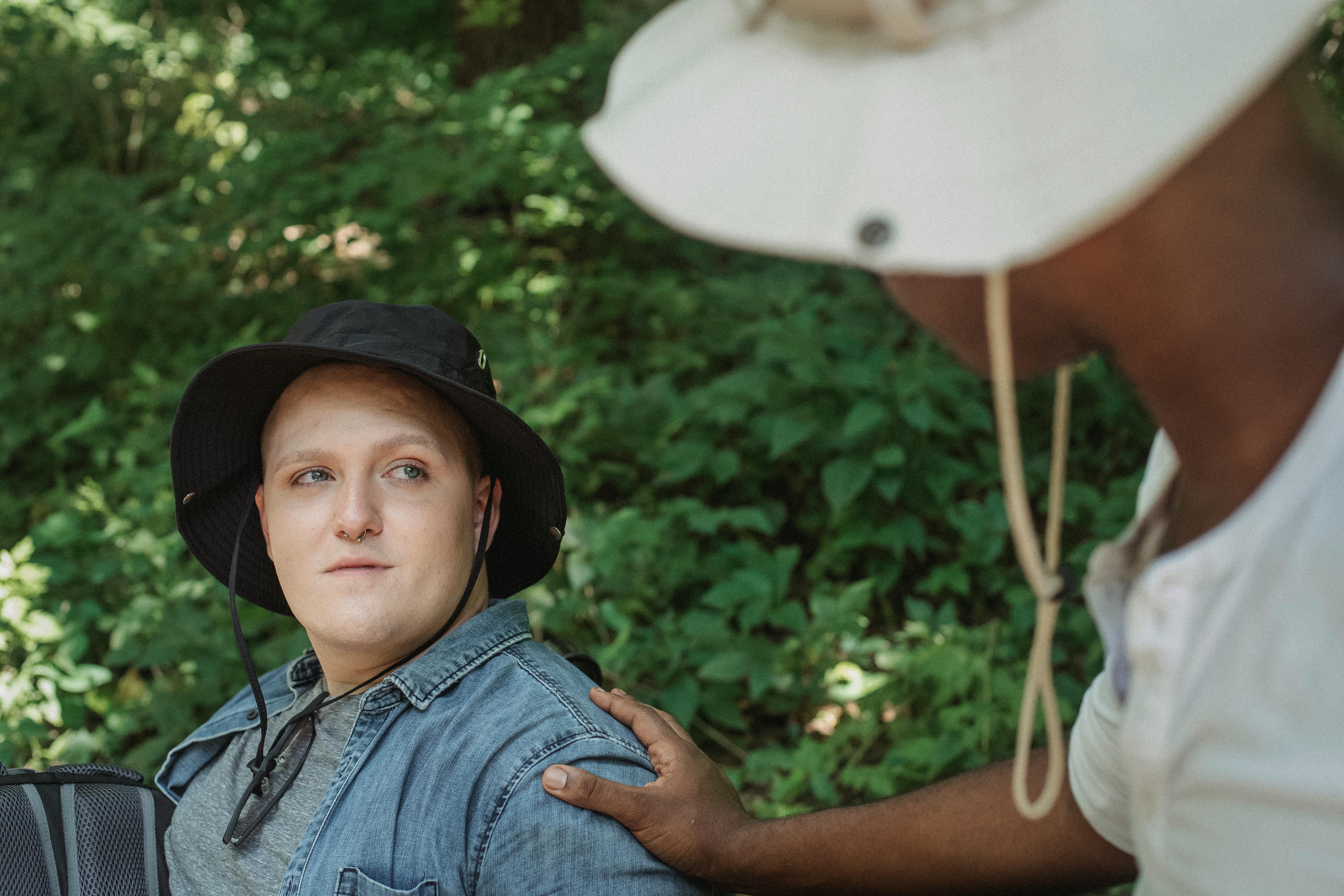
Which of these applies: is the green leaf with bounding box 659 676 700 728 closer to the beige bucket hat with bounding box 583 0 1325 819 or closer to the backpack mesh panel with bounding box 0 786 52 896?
the backpack mesh panel with bounding box 0 786 52 896

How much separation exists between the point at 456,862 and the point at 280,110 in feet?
16.7

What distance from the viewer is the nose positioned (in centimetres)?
184

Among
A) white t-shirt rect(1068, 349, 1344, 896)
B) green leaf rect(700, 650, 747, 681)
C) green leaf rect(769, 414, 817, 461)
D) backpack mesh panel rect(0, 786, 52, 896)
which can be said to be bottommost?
green leaf rect(700, 650, 747, 681)

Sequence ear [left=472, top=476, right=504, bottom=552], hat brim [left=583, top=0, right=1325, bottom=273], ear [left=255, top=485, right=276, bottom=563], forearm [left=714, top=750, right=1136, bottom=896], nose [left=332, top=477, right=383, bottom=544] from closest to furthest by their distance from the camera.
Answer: hat brim [left=583, top=0, right=1325, bottom=273] < forearm [left=714, top=750, right=1136, bottom=896] < nose [left=332, top=477, right=383, bottom=544] < ear [left=472, top=476, right=504, bottom=552] < ear [left=255, top=485, right=276, bottom=563]

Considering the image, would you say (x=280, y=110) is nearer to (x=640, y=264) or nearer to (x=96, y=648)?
(x=640, y=264)

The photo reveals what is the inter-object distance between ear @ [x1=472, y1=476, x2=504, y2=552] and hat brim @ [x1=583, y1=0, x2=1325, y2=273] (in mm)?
1274

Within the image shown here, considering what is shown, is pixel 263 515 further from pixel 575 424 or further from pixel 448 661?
pixel 575 424

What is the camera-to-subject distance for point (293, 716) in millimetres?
2064

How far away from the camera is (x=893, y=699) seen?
310 centimetres

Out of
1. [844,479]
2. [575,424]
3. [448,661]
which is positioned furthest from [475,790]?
[575,424]

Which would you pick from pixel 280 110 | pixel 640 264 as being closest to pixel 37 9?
pixel 280 110

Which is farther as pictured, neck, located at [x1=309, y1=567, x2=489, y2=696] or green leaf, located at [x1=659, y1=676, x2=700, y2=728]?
green leaf, located at [x1=659, y1=676, x2=700, y2=728]

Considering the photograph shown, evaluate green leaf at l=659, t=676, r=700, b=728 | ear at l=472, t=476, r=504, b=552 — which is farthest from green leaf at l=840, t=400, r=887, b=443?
ear at l=472, t=476, r=504, b=552

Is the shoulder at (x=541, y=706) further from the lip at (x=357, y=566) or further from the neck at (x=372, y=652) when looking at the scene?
the lip at (x=357, y=566)
